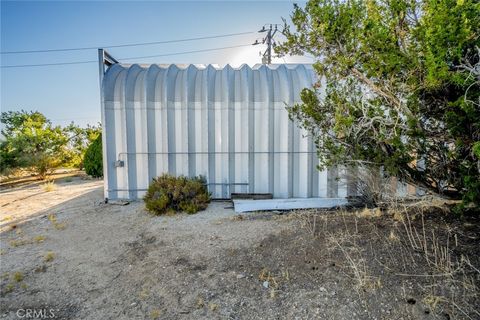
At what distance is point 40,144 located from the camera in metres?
11.4

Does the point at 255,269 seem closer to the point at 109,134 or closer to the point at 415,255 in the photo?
the point at 415,255

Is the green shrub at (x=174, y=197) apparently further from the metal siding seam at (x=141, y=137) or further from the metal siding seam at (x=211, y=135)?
the metal siding seam at (x=141, y=137)

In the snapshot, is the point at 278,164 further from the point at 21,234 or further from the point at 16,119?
the point at 16,119

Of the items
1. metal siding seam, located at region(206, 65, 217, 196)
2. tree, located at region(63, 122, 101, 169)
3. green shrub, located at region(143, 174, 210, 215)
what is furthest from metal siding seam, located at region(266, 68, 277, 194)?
tree, located at region(63, 122, 101, 169)

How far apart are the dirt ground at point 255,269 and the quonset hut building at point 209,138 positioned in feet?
6.04

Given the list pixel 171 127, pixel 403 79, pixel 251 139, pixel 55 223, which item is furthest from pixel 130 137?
pixel 403 79

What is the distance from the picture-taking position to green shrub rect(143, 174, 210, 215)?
5145mm

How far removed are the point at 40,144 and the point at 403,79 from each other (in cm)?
1420

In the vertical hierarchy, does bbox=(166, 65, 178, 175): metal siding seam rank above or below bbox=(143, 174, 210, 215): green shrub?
above

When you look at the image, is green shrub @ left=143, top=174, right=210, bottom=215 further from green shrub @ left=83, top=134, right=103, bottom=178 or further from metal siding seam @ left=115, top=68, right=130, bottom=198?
green shrub @ left=83, top=134, right=103, bottom=178

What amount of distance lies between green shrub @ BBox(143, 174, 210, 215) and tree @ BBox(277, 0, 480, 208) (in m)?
3.15

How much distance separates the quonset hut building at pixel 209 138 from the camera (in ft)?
20.3

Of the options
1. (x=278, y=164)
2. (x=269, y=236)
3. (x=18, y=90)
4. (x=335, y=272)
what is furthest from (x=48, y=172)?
(x=335, y=272)

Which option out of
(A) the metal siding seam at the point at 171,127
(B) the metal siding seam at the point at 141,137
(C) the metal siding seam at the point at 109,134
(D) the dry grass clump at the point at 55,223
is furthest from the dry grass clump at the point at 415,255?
(C) the metal siding seam at the point at 109,134
